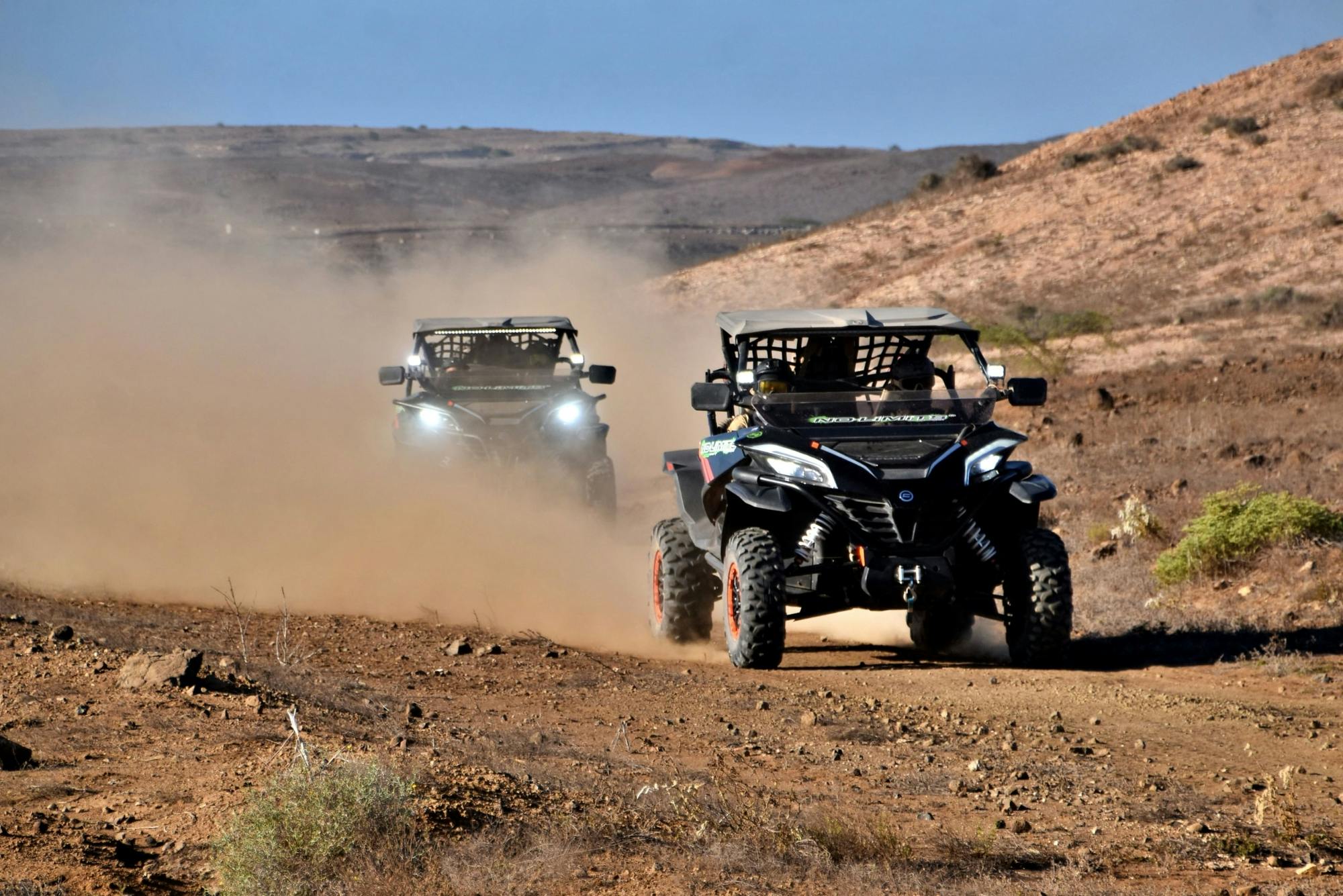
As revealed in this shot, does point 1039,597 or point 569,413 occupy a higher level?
point 569,413

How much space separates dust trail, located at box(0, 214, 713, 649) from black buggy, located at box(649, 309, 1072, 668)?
1.54m

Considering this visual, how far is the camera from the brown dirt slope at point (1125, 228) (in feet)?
118

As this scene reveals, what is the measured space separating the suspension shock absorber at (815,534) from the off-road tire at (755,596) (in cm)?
19

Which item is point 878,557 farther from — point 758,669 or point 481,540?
point 481,540

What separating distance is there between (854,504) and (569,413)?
258 inches

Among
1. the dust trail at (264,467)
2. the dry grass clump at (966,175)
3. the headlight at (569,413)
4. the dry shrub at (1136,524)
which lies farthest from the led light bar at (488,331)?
the dry grass clump at (966,175)

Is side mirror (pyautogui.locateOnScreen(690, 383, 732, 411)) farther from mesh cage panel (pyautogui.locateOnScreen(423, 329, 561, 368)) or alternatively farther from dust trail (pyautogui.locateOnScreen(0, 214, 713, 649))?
mesh cage panel (pyautogui.locateOnScreen(423, 329, 561, 368))

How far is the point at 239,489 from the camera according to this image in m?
15.8

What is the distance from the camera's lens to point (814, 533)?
9.11 m

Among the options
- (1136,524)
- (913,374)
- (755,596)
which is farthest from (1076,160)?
(755,596)

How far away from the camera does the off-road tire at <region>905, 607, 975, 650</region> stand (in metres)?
10.6

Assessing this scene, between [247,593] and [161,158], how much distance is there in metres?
123

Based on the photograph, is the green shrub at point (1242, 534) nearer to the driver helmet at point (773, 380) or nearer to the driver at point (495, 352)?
the driver helmet at point (773, 380)

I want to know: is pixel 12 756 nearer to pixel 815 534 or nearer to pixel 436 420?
pixel 815 534
